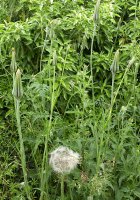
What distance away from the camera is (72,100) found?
319 cm

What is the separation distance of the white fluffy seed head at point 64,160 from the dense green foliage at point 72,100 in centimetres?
9

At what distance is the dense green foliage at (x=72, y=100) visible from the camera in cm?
249

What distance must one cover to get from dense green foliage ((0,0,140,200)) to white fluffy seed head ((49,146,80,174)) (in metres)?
0.09

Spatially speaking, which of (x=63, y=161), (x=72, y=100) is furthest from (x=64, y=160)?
(x=72, y=100)

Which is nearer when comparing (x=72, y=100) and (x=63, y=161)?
(x=63, y=161)

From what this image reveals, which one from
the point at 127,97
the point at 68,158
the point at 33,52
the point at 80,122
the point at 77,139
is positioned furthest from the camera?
the point at 33,52

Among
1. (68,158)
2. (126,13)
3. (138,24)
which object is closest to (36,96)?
(68,158)

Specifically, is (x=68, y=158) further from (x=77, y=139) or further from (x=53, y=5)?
(x=53, y=5)

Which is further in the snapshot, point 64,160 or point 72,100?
point 72,100

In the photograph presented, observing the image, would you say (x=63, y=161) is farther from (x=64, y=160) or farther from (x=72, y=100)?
(x=72, y=100)

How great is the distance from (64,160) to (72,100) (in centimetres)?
96

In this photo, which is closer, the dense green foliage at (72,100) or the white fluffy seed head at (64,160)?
the white fluffy seed head at (64,160)

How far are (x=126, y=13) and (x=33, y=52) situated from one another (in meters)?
1.07

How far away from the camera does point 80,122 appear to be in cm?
291
